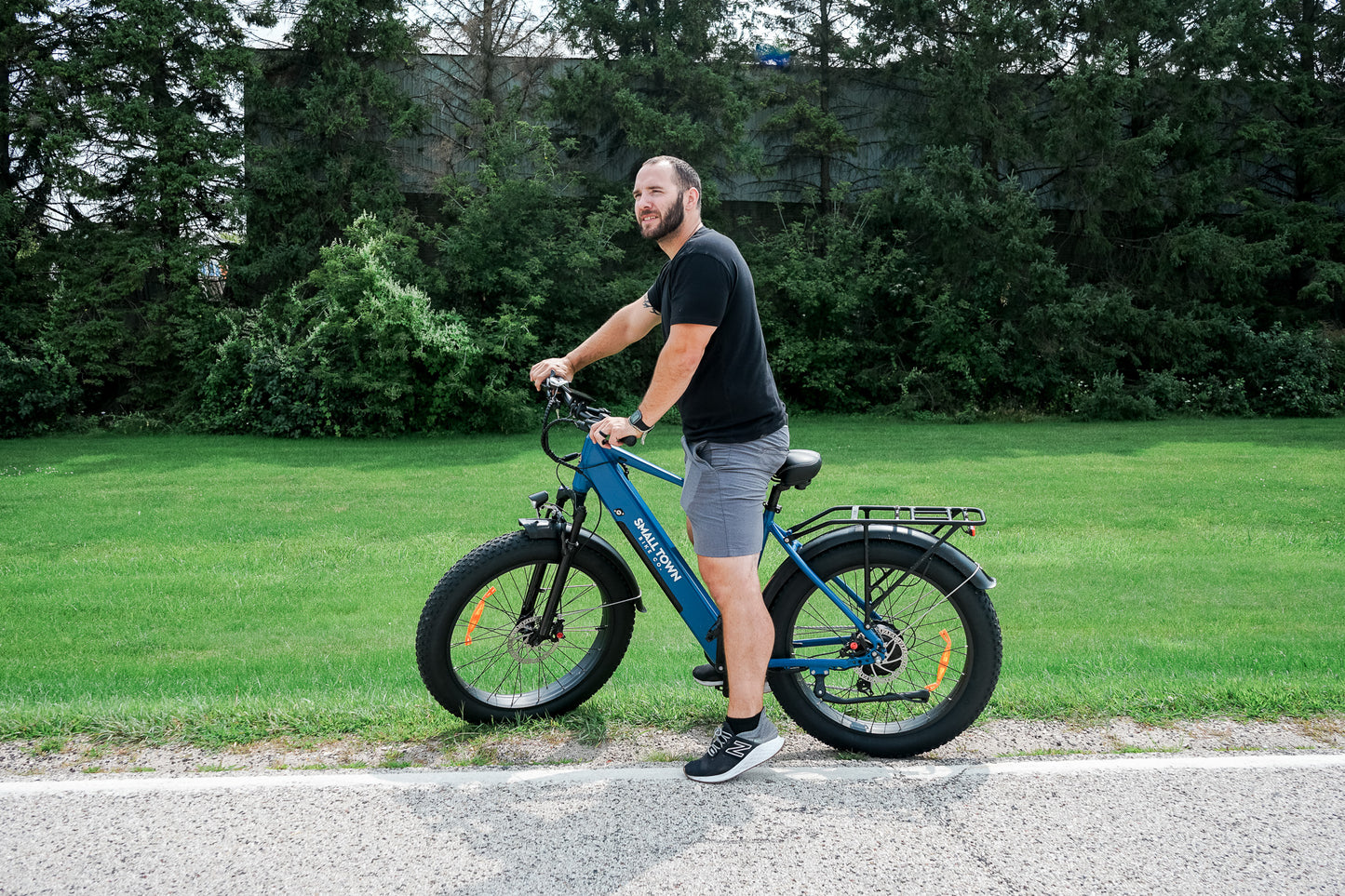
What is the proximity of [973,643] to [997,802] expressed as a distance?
24.0 inches

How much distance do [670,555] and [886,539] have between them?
795 mm

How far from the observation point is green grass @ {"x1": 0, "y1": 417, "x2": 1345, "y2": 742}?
3.97 meters

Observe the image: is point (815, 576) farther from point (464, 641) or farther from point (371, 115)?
point (371, 115)

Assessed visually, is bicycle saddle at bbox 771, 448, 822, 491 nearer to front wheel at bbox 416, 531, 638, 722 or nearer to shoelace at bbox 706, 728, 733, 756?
front wheel at bbox 416, 531, 638, 722

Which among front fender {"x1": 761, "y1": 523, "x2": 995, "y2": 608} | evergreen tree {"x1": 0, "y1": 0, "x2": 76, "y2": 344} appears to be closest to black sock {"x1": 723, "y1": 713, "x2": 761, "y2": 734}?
front fender {"x1": 761, "y1": 523, "x2": 995, "y2": 608}

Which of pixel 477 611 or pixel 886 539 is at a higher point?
pixel 886 539

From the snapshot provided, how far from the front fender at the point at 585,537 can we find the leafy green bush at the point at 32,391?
1477 cm

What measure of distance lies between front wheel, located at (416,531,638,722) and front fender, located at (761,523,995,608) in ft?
1.96

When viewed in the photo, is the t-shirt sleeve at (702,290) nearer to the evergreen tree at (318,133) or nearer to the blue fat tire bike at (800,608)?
the blue fat tire bike at (800,608)

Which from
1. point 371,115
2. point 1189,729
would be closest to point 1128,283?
point 371,115

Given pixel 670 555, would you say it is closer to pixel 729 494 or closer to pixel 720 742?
pixel 729 494

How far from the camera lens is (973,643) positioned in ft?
11.5

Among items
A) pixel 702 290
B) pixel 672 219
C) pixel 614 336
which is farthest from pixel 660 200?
pixel 614 336

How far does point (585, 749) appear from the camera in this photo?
353 centimetres
